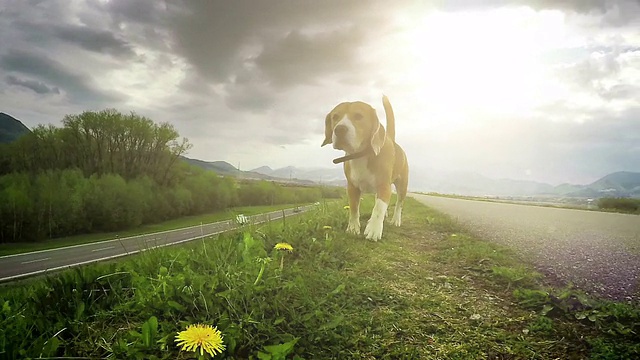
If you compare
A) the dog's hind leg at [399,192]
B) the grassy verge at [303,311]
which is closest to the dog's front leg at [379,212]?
the grassy verge at [303,311]

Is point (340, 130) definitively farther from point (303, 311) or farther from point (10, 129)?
point (10, 129)

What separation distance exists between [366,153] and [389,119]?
15.5 inches

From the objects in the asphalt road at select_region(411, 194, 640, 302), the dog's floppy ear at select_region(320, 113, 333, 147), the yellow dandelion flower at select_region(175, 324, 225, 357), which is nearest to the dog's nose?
the dog's floppy ear at select_region(320, 113, 333, 147)

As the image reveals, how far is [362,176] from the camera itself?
2.71 metres

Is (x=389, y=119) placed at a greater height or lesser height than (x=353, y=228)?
greater

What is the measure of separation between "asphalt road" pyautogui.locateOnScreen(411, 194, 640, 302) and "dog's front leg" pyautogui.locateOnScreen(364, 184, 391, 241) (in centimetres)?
73

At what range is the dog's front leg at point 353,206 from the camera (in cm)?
285

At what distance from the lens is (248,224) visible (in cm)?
240

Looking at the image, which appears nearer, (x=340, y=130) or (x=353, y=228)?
(x=340, y=130)

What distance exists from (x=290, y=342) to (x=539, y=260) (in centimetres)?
127

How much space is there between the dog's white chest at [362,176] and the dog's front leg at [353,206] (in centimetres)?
6

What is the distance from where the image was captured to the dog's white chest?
266cm

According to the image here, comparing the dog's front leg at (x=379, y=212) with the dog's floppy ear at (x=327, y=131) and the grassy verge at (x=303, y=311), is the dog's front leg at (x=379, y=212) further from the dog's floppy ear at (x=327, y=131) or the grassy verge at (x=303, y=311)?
the grassy verge at (x=303, y=311)

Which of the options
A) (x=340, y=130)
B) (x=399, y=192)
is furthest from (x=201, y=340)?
(x=399, y=192)
